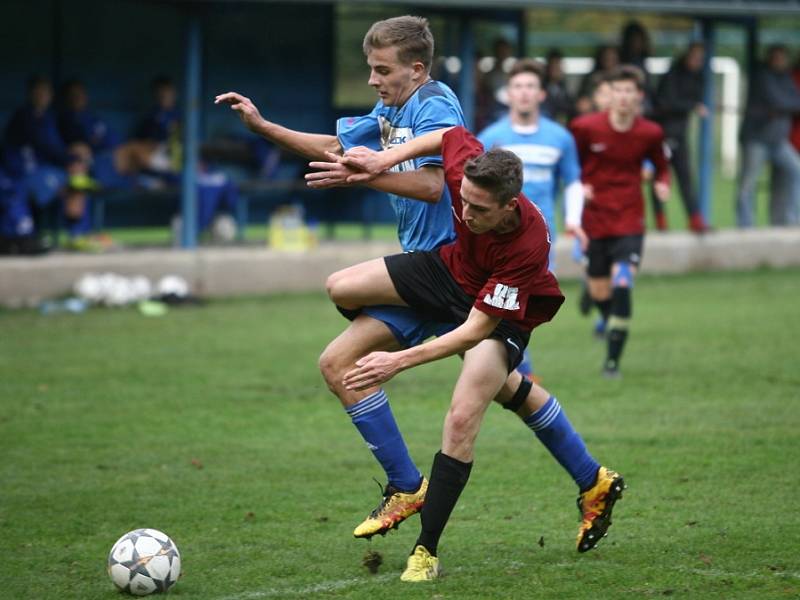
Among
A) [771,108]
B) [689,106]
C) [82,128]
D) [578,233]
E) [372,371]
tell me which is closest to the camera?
[372,371]

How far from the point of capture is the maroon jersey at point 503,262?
530cm

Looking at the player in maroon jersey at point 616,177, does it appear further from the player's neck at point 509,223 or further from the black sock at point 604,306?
the player's neck at point 509,223

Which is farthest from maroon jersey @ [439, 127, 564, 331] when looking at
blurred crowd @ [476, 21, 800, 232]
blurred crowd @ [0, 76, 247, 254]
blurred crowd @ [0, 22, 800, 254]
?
blurred crowd @ [476, 21, 800, 232]

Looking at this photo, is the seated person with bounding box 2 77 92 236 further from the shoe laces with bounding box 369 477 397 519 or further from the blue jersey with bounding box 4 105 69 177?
the shoe laces with bounding box 369 477 397 519

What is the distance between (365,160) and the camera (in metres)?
5.36

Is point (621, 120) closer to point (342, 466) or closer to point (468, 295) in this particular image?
point (342, 466)

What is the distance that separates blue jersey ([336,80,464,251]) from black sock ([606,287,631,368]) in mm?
4186

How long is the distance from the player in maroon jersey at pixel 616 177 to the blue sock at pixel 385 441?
470 centimetres

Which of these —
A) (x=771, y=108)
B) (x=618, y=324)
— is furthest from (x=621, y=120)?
(x=771, y=108)

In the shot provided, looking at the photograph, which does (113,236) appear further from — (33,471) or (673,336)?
(33,471)

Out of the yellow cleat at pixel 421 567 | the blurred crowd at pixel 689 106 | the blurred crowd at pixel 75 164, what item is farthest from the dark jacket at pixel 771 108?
the yellow cleat at pixel 421 567

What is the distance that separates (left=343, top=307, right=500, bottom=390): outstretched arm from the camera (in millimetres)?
5086

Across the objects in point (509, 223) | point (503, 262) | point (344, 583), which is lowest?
point (344, 583)

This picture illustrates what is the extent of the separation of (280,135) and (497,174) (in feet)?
3.58
